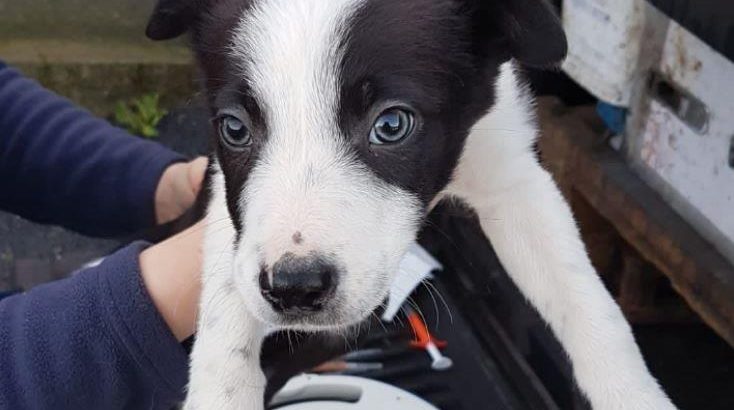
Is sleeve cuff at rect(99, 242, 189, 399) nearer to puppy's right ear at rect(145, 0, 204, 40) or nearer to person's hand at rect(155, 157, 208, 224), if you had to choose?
puppy's right ear at rect(145, 0, 204, 40)

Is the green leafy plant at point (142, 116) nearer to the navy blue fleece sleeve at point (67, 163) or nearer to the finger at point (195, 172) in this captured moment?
the navy blue fleece sleeve at point (67, 163)

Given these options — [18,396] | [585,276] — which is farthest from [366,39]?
[18,396]

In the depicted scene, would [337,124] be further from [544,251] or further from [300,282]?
[544,251]

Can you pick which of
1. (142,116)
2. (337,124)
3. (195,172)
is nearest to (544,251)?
(337,124)

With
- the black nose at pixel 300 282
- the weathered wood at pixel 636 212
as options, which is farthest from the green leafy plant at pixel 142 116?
the black nose at pixel 300 282

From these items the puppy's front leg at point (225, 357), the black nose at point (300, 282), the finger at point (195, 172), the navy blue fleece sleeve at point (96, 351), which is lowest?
the finger at point (195, 172)

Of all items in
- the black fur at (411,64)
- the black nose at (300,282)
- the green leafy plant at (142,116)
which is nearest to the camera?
the black nose at (300,282)
